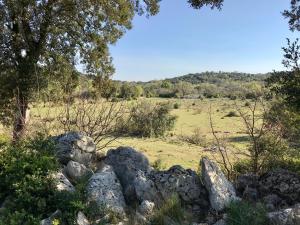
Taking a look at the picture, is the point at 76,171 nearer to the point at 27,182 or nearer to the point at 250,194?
the point at 27,182

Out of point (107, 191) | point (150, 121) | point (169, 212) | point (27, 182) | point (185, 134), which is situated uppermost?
point (27, 182)

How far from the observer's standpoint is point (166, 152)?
24672mm

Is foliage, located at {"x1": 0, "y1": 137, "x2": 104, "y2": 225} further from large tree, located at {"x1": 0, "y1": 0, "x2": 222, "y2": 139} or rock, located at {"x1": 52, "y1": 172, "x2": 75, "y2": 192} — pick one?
large tree, located at {"x1": 0, "y1": 0, "x2": 222, "y2": 139}

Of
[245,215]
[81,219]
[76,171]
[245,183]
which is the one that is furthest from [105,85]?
[245,215]

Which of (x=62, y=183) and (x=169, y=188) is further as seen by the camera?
(x=169, y=188)

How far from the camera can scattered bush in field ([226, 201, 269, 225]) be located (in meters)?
6.15

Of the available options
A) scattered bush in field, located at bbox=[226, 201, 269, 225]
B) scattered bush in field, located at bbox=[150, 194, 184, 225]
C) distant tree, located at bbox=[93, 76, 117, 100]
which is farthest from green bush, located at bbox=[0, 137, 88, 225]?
distant tree, located at bbox=[93, 76, 117, 100]

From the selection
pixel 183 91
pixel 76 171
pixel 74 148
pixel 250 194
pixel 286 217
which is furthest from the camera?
pixel 183 91

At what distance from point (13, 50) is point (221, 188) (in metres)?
10.8

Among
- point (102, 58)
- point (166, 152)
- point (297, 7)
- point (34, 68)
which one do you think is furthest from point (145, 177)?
point (166, 152)

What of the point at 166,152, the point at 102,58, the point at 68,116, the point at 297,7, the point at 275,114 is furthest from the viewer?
the point at 166,152

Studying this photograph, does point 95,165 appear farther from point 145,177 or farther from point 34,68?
point 34,68

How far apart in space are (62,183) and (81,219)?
0.91 meters

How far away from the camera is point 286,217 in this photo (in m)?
6.12
